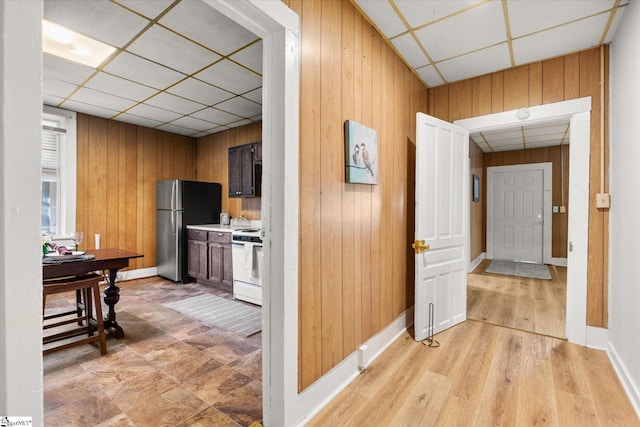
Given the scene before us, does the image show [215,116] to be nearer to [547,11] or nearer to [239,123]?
[239,123]

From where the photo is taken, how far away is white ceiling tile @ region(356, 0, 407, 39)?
6.83ft

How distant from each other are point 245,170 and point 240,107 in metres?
1.00

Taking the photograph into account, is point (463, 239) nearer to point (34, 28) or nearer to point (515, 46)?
point (515, 46)

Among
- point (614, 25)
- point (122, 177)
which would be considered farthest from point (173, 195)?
point (614, 25)

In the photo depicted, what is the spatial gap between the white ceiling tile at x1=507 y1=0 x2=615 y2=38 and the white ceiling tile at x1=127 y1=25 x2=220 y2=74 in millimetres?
2430

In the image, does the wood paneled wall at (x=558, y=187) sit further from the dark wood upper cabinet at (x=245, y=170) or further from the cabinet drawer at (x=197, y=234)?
the cabinet drawer at (x=197, y=234)

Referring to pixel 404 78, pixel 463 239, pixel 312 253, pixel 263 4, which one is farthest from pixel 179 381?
pixel 404 78

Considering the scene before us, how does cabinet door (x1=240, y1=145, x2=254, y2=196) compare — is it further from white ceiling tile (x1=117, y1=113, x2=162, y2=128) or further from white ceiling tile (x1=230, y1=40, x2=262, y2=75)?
white ceiling tile (x1=230, y1=40, x2=262, y2=75)

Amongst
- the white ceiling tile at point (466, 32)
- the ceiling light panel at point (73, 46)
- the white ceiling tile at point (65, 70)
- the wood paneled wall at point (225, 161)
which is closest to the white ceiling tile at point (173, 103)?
the white ceiling tile at point (65, 70)

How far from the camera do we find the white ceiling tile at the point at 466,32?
2174mm

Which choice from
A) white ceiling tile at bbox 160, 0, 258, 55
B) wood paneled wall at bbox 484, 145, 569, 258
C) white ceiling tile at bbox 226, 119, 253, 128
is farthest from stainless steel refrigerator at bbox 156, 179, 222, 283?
wood paneled wall at bbox 484, 145, 569, 258

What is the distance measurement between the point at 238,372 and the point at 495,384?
182 centimetres

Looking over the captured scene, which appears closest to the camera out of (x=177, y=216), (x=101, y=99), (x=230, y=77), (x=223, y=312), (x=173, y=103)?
(x=230, y=77)

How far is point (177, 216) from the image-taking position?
481 centimetres
